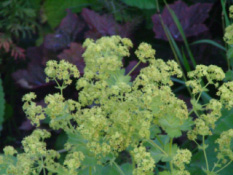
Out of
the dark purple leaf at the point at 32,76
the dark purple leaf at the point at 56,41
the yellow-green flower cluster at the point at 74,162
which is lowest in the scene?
the dark purple leaf at the point at 32,76

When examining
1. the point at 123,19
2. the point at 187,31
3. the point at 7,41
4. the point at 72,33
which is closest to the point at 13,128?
the point at 7,41

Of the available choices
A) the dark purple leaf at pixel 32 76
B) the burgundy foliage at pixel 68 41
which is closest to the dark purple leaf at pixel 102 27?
the burgundy foliage at pixel 68 41

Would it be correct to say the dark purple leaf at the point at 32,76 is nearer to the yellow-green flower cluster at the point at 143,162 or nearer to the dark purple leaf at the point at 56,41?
the dark purple leaf at the point at 56,41

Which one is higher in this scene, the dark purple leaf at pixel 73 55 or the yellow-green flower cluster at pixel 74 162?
the yellow-green flower cluster at pixel 74 162

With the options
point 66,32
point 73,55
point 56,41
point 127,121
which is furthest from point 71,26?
point 127,121

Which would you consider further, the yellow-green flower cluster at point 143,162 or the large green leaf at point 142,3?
the large green leaf at point 142,3

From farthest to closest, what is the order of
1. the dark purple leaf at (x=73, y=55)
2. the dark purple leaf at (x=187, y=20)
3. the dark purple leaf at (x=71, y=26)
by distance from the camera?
the dark purple leaf at (x=71, y=26) < the dark purple leaf at (x=187, y=20) < the dark purple leaf at (x=73, y=55)

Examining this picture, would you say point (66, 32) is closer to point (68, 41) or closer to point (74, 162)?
point (68, 41)
